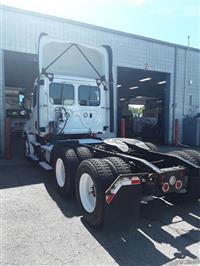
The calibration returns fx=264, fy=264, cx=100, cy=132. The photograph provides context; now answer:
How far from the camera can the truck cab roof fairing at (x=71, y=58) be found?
7480 millimetres

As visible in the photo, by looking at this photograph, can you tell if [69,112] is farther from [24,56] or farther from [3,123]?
[24,56]

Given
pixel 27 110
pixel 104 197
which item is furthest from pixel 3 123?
pixel 104 197

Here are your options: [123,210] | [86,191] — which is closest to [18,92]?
[86,191]

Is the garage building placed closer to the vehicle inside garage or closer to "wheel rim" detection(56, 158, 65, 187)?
the vehicle inside garage

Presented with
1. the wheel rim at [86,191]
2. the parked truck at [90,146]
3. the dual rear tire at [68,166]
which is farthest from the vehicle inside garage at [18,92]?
the wheel rim at [86,191]

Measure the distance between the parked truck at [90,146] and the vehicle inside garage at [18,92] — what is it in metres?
1.36

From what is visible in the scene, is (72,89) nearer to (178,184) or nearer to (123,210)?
(178,184)

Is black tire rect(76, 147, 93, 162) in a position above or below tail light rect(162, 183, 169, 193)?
above

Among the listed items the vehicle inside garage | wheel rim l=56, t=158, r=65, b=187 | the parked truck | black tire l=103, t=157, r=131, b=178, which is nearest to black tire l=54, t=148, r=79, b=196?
the parked truck

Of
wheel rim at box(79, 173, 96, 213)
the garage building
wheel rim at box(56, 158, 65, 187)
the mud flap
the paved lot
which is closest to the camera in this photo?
the paved lot

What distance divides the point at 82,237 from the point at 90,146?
8.77ft

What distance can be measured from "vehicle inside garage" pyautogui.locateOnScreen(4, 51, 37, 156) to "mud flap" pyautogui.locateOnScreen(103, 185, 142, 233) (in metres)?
6.23

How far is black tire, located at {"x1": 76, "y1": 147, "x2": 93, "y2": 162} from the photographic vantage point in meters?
5.43

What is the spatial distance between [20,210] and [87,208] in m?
1.29
